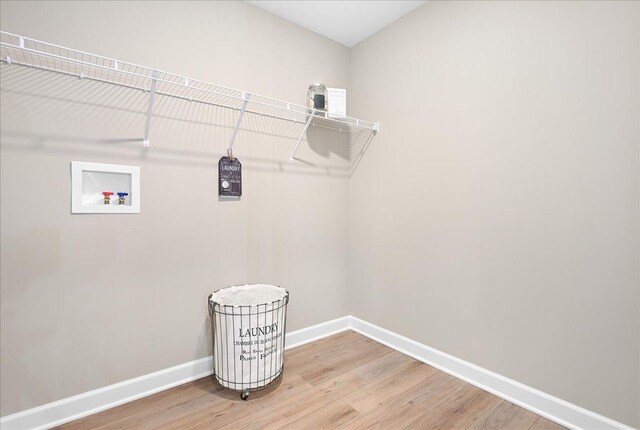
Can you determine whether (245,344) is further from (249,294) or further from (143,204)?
(143,204)

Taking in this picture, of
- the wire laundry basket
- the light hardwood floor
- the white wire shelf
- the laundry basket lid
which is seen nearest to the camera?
the white wire shelf

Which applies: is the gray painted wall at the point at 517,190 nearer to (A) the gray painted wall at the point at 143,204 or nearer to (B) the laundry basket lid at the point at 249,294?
(A) the gray painted wall at the point at 143,204

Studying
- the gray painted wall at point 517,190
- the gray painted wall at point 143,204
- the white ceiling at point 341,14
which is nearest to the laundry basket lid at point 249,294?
the gray painted wall at point 143,204

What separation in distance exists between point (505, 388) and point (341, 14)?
247cm

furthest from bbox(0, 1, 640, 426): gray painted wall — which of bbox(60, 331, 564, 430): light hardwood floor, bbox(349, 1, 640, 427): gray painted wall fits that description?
bbox(60, 331, 564, 430): light hardwood floor

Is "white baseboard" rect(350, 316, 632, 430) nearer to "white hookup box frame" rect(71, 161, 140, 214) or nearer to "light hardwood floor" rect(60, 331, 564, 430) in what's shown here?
"light hardwood floor" rect(60, 331, 564, 430)

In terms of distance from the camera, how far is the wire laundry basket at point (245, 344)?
1.55m

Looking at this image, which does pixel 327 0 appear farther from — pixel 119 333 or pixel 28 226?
pixel 119 333

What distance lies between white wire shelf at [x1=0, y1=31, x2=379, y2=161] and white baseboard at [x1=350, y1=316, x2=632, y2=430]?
4.95ft

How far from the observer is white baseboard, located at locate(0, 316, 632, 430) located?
4.30ft

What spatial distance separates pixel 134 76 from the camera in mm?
1537

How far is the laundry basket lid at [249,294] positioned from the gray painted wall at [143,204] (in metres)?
0.10

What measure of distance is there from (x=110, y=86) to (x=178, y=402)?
161cm

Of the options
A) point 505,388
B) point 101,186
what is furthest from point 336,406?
point 101,186
